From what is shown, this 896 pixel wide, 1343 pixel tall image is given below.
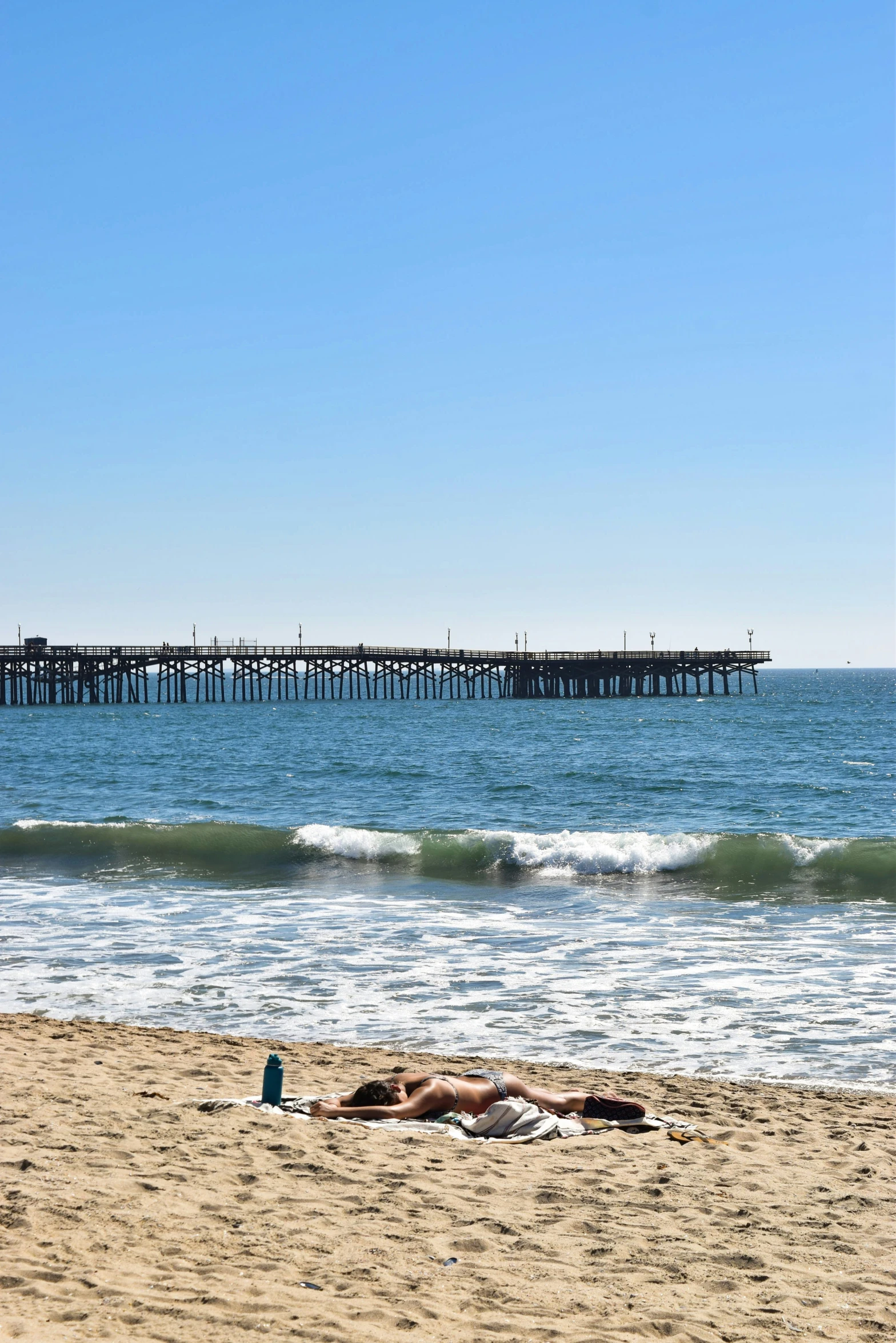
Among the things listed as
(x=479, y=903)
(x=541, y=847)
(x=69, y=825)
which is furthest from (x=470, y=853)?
(x=69, y=825)

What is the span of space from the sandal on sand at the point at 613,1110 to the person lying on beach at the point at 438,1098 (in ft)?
0.20

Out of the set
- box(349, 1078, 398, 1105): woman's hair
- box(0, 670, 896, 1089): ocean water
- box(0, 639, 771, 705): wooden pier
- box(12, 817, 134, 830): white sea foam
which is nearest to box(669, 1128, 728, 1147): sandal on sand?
box(349, 1078, 398, 1105): woman's hair

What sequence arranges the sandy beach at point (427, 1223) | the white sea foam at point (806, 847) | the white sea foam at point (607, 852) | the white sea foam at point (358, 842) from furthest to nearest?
1. the white sea foam at point (358, 842)
2. the white sea foam at point (607, 852)
3. the white sea foam at point (806, 847)
4. the sandy beach at point (427, 1223)

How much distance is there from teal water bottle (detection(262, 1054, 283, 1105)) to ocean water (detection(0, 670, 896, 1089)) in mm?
2175

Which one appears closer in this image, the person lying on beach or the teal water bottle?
the person lying on beach

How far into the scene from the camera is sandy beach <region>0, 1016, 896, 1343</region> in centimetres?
407

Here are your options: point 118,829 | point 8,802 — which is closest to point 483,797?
point 118,829

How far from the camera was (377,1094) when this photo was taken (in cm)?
662

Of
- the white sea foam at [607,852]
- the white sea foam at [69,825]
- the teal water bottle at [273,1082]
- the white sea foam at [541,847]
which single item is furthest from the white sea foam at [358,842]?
the teal water bottle at [273,1082]

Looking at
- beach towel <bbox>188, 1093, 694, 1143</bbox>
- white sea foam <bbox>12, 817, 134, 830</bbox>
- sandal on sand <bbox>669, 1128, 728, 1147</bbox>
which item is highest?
beach towel <bbox>188, 1093, 694, 1143</bbox>

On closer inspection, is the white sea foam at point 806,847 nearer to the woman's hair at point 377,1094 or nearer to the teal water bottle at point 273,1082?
the woman's hair at point 377,1094

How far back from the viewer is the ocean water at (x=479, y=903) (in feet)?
30.5

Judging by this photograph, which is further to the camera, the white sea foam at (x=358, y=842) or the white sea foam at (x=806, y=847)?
the white sea foam at (x=358, y=842)

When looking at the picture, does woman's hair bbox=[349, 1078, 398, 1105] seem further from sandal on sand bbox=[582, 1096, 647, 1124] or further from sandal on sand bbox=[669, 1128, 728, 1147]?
sandal on sand bbox=[669, 1128, 728, 1147]
